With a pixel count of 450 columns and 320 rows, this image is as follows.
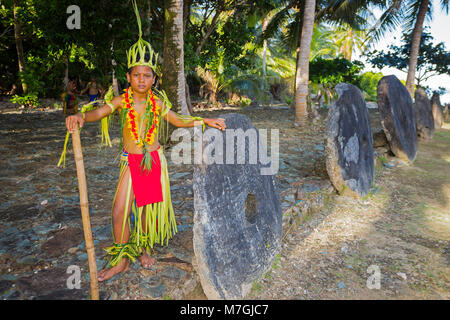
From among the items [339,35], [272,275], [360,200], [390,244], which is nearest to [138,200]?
[272,275]

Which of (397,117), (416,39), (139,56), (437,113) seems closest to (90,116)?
(139,56)

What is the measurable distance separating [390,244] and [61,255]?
120 inches

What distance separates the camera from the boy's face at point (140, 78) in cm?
223

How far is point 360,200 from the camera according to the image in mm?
4281

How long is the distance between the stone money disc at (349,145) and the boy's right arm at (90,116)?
104 inches

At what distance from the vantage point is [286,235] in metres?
3.28

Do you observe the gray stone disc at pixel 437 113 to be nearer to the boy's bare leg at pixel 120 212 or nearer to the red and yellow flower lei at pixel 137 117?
the red and yellow flower lei at pixel 137 117

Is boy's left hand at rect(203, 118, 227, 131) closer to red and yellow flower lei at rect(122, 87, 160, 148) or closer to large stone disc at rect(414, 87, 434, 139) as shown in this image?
red and yellow flower lei at rect(122, 87, 160, 148)

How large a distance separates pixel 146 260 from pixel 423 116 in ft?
29.0

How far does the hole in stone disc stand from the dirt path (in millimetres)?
487

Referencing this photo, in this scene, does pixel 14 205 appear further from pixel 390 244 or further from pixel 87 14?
pixel 87 14

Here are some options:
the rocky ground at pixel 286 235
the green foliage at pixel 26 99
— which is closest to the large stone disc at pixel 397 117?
the rocky ground at pixel 286 235
